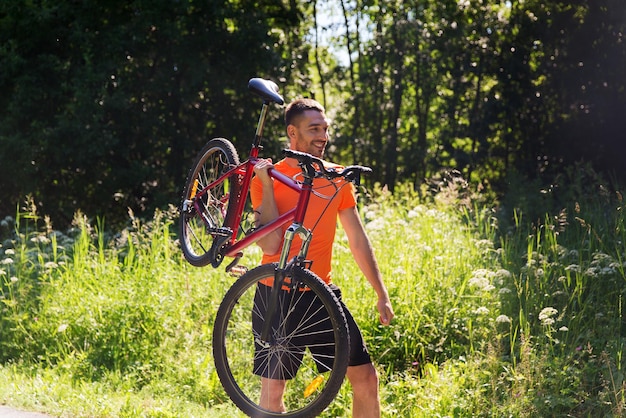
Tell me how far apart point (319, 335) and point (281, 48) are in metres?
12.4

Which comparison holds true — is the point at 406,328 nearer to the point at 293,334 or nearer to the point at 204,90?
the point at 293,334

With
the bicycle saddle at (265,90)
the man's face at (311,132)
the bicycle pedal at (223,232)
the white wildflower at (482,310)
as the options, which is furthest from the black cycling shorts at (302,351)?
the white wildflower at (482,310)

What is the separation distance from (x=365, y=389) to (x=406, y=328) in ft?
7.12

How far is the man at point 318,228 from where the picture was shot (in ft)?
13.7

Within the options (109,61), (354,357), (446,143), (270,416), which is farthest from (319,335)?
(446,143)

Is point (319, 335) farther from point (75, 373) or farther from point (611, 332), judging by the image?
point (75, 373)

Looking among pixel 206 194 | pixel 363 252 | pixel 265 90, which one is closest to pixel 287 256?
pixel 363 252

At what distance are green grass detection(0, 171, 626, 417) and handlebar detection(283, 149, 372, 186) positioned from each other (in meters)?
2.12

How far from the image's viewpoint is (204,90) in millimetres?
15383

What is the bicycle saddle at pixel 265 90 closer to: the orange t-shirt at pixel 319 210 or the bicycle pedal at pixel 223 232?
the orange t-shirt at pixel 319 210

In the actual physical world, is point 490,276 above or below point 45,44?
below

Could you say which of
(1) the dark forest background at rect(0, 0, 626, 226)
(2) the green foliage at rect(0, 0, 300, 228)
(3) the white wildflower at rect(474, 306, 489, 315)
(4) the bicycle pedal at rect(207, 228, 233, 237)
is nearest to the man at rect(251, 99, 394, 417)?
(4) the bicycle pedal at rect(207, 228, 233, 237)

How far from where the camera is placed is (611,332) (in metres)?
5.98

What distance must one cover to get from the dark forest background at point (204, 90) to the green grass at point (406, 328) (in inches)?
227
